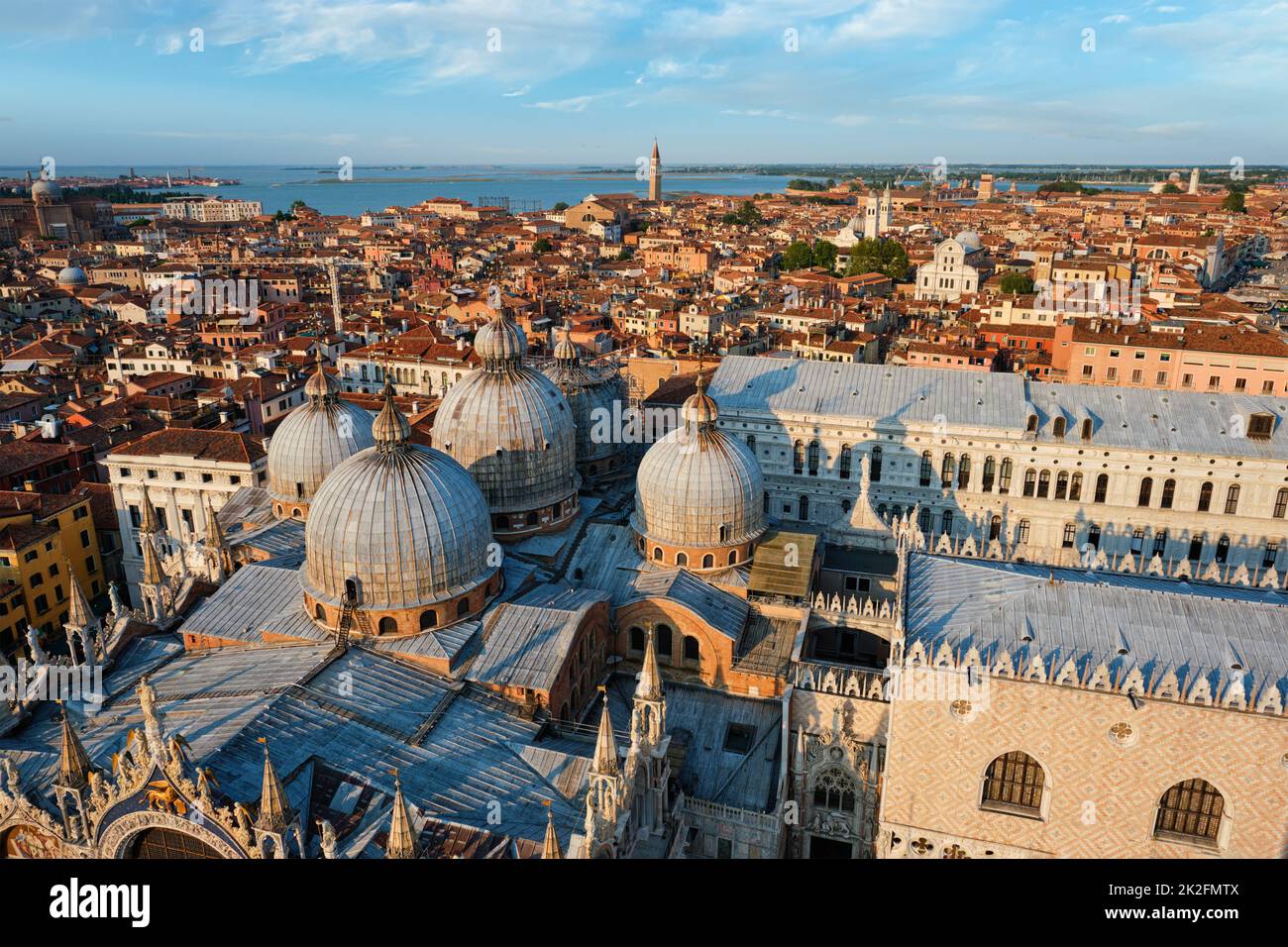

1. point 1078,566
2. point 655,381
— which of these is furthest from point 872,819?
point 655,381

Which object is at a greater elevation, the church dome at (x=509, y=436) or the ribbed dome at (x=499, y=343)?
the ribbed dome at (x=499, y=343)

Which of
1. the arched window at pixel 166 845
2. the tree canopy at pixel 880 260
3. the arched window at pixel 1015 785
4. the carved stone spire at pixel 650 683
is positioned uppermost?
the tree canopy at pixel 880 260

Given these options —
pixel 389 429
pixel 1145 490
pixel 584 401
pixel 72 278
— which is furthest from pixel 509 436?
pixel 72 278

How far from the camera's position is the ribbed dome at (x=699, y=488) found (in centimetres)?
2991

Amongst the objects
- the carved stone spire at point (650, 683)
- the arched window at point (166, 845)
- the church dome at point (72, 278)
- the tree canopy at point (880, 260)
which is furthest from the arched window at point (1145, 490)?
the church dome at point (72, 278)

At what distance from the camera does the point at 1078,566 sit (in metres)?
25.7

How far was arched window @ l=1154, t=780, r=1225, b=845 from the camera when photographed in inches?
746

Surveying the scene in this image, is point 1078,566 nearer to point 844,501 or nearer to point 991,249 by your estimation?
point 844,501

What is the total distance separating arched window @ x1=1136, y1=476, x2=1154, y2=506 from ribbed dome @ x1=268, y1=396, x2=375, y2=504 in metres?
31.8

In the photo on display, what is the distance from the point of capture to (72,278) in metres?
129

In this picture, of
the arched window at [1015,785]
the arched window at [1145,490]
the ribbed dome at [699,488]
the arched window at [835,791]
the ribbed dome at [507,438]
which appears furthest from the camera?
the arched window at [1145,490]

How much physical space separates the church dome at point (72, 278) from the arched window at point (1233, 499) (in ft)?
474

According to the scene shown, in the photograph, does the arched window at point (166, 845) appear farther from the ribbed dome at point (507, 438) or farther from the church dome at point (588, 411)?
the church dome at point (588, 411)

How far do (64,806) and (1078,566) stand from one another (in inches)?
1030
